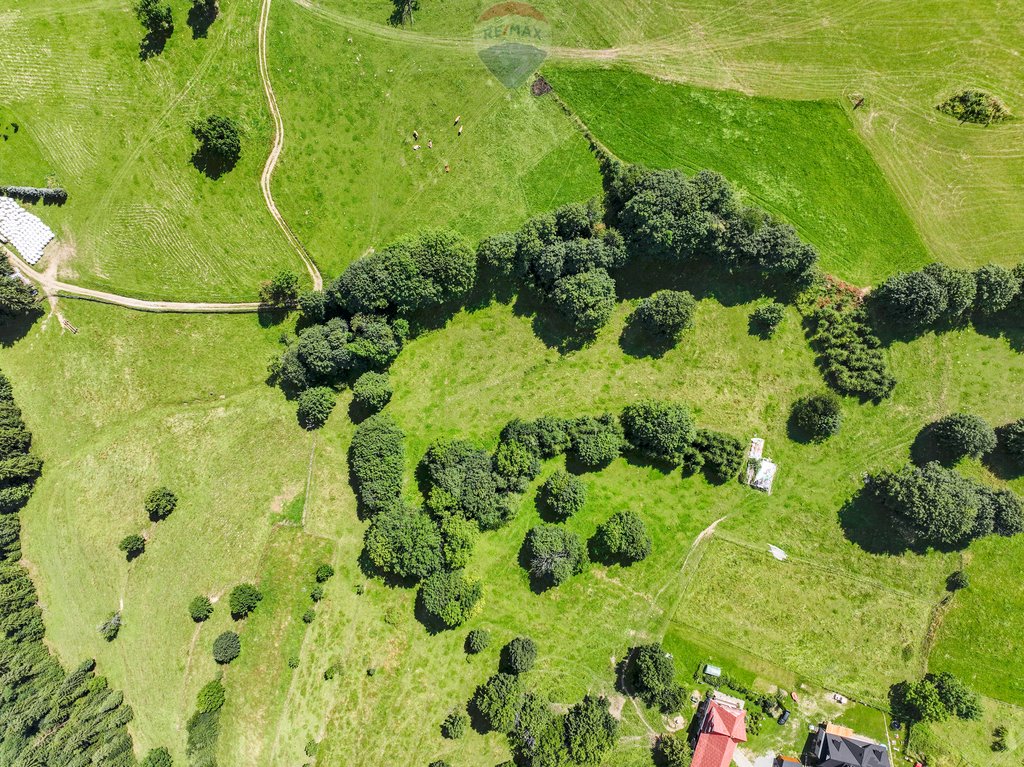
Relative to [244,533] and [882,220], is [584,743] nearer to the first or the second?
[244,533]

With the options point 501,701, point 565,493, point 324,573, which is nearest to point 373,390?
point 324,573

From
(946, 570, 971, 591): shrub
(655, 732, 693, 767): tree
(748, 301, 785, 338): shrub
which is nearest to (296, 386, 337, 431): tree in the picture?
(748, 301, 785, 338): shrub

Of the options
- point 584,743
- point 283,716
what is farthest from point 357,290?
point 584,743

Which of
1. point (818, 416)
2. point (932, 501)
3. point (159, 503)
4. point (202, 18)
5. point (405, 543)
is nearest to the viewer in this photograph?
point (932, 501)

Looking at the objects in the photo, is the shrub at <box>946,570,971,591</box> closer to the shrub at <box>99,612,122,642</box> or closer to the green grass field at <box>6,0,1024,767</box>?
the green grass field at <box>6,0,1024,767</box>

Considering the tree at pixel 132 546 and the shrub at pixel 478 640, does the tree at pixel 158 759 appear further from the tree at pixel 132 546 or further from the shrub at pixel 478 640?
the shrub at pixel 478 640

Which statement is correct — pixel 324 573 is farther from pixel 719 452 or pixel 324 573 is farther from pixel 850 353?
pixel 850 353
